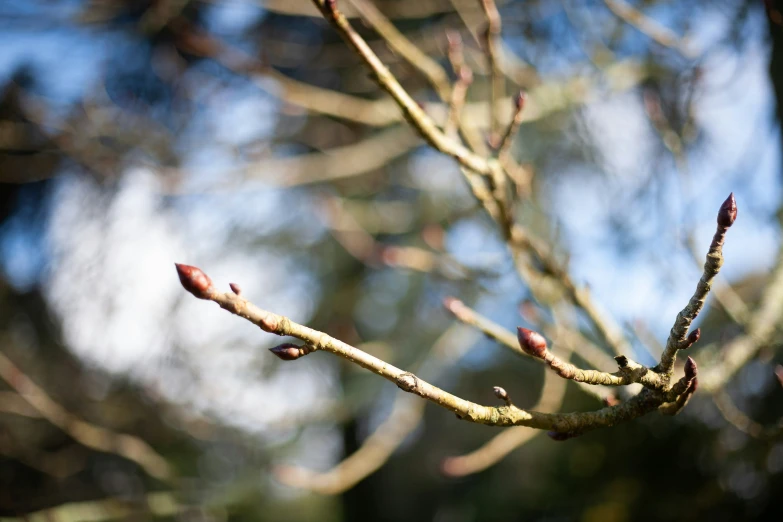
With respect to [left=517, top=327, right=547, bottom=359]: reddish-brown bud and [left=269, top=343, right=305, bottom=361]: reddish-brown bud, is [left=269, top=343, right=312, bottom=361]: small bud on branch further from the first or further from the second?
[left=517, top=327, right=547, bottom=359]: reddish-brown bud

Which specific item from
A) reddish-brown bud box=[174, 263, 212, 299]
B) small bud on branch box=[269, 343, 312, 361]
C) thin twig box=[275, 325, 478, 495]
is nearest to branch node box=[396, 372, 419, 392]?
small bud on branch box=[269, 343, 312, 361]

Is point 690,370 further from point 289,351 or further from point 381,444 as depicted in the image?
point 381,444

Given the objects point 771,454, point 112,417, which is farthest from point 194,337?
point 771,454

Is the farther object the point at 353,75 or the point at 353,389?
the point at 353,75

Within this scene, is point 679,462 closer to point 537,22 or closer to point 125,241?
point 537,22

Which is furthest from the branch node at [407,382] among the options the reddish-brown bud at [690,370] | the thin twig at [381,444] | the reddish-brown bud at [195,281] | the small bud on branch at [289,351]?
the thin twig at [381,444]

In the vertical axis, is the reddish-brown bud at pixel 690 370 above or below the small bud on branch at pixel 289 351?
above

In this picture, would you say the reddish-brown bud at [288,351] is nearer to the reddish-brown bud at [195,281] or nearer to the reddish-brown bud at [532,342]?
the reddish-brown bud at [195,281]

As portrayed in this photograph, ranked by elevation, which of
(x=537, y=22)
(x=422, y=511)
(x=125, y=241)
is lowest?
(x=125, y=241)
